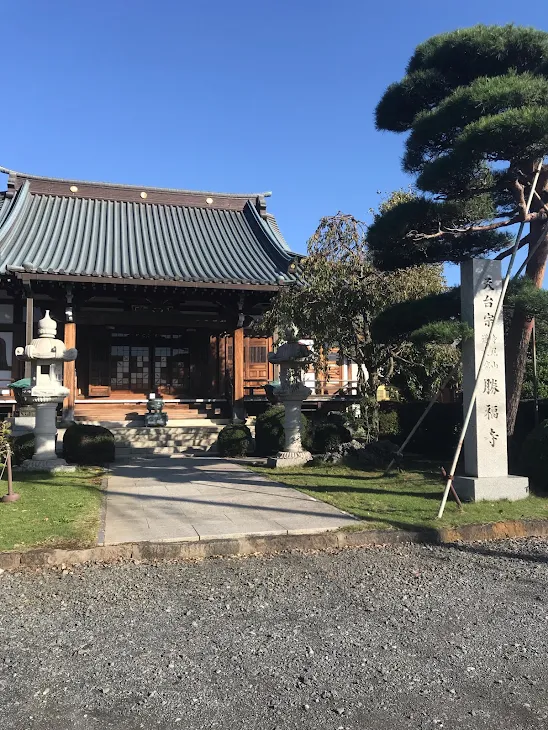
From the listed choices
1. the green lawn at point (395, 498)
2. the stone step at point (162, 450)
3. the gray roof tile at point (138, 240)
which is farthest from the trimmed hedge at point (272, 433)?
the gray roof tile at point (138, 240)

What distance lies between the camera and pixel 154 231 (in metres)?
19.2

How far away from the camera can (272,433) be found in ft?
41.6

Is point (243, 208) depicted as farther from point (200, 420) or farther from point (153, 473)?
point (153, 473)

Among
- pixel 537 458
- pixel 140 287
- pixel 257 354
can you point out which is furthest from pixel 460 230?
pixel 257 354

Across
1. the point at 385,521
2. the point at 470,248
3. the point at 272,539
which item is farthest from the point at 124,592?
the point at 470,248

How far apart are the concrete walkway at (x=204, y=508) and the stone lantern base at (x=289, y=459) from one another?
2.59ft

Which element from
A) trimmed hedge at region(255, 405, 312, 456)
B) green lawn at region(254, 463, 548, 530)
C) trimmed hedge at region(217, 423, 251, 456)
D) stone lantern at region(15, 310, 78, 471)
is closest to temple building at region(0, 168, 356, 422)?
trimmed hedge at region(217, 423, 251, 456)

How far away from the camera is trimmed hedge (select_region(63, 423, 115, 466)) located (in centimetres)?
1163

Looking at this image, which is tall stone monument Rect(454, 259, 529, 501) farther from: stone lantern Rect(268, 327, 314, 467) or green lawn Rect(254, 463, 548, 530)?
stone lantern Rect(268, 327, 314, 467)

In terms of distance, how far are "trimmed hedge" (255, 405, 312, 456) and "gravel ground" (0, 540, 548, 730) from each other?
23.8 feet

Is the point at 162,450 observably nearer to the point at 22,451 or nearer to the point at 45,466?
the point at 22,451

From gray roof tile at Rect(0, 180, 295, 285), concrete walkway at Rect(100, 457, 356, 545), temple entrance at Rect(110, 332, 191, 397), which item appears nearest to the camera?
concrete walkway at Rect(100, 457, 356, 545)

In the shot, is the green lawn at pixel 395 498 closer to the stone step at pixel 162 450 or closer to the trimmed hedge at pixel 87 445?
the trimmed hedge at pixel 87 445

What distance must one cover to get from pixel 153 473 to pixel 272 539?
18.0 feet
